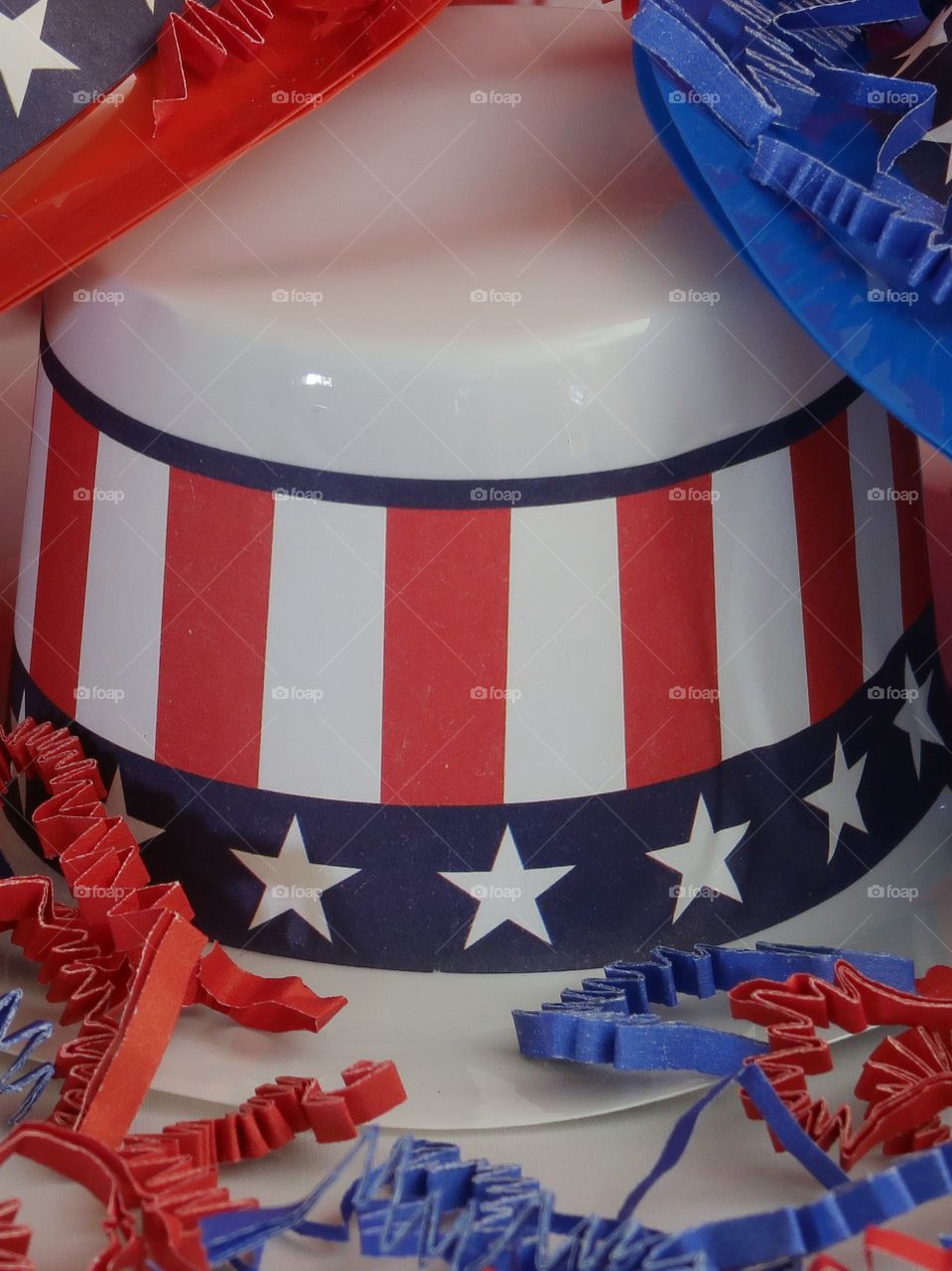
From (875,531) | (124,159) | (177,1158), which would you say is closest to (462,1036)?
(177,1158)

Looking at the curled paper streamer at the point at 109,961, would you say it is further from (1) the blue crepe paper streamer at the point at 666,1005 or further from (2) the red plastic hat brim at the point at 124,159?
(2) the red plastic hat brim at the point at 124,159

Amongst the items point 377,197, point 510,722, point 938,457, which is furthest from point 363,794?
point 938,457

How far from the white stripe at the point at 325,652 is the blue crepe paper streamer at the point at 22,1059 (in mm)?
214

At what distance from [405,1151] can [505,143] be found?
712 mm

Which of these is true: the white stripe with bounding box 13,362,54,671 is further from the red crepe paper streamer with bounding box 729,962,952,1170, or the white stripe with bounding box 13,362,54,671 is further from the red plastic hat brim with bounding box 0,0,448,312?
the red crepe paper streamer with bounding box 729,962,952,1170

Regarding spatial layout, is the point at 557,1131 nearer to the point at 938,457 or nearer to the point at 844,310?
the point at 844,310

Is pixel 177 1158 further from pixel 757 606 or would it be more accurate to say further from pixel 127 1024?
pixel 757 606

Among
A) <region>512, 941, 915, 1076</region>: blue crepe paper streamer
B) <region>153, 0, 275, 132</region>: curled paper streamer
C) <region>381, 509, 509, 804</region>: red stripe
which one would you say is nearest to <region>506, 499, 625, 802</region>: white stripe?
<region>381, 509, 509, 804</region>: red stripe

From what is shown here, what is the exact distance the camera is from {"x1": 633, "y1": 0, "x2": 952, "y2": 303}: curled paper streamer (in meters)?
1.02

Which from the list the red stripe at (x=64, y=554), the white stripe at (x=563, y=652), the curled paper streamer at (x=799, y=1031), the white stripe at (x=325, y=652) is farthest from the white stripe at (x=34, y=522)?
the curled paper streamer at (x=799, y=1031)

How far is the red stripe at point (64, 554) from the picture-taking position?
1.17 m

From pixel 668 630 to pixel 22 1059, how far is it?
1.58 feet

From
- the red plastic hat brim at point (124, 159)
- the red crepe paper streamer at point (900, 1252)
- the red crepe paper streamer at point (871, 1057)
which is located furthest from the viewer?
the red plastic hat brim at point (124, 159)

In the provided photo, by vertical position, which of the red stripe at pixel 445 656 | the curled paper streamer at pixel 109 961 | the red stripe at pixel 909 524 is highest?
the red stripe at pixel 909 524
